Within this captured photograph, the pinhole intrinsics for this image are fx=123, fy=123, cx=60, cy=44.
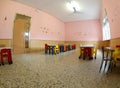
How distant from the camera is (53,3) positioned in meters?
9.17

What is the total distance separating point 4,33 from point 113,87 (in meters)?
6.85

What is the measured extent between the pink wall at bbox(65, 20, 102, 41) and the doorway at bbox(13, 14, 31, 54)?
7.35 metres

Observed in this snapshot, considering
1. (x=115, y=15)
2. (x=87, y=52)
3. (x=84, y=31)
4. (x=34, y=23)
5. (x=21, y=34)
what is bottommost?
(x=87, y=52)

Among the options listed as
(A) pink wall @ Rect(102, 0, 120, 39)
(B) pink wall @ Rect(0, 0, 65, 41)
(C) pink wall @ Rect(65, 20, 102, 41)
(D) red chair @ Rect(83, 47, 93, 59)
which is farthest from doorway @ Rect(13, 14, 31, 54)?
(C) pink wall @ Rect(65, 20, 102, 41)

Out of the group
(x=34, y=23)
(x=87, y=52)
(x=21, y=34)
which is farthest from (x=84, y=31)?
(x=87, y=52)

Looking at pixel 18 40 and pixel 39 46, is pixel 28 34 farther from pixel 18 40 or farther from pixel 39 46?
pixel 39 46

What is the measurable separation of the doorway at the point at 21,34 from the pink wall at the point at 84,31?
735 centimetres

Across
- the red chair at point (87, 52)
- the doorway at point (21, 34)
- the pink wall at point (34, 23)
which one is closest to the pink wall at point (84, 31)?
the pink wall at point (34, 23)

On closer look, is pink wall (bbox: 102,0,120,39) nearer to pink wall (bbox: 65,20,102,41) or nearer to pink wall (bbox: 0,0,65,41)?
pink wall (bbox: 0,0,65,41)

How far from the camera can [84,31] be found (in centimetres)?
1485

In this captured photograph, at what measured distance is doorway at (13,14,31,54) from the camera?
331 inches

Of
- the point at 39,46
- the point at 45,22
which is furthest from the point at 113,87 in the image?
the point at 45,22

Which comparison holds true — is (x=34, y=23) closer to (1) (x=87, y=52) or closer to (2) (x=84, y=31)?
(1) (x=87, y=52)

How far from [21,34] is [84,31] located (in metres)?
8.39
